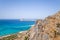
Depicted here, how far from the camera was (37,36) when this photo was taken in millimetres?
14258

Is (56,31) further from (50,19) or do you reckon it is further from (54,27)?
(50,19)

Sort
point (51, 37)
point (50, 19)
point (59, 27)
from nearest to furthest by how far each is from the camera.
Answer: point (51, 37) → point (59, 27) → point (50, 19)

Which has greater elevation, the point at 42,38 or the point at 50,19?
the point at 50,19

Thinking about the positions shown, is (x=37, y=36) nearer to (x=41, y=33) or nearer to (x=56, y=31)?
(x=41, y=33)

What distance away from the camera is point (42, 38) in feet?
43.9

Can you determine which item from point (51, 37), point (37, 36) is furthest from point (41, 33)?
point (51, 37)

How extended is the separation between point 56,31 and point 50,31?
577mm

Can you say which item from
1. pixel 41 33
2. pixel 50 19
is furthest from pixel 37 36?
pixel 50 19

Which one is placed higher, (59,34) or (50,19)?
(50,19)

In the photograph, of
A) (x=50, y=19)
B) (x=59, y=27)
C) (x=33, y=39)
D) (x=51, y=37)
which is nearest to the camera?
(x=51, y=37)

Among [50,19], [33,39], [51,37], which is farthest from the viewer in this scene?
[50,19]

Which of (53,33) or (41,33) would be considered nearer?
(53,33)

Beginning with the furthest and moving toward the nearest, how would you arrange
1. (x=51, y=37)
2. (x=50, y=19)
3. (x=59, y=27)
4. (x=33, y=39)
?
(x=50, y=19) < (x=33, y=39) < (x=59, y=27) < (x=51, y=37)

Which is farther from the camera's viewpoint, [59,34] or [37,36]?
[37,36]
